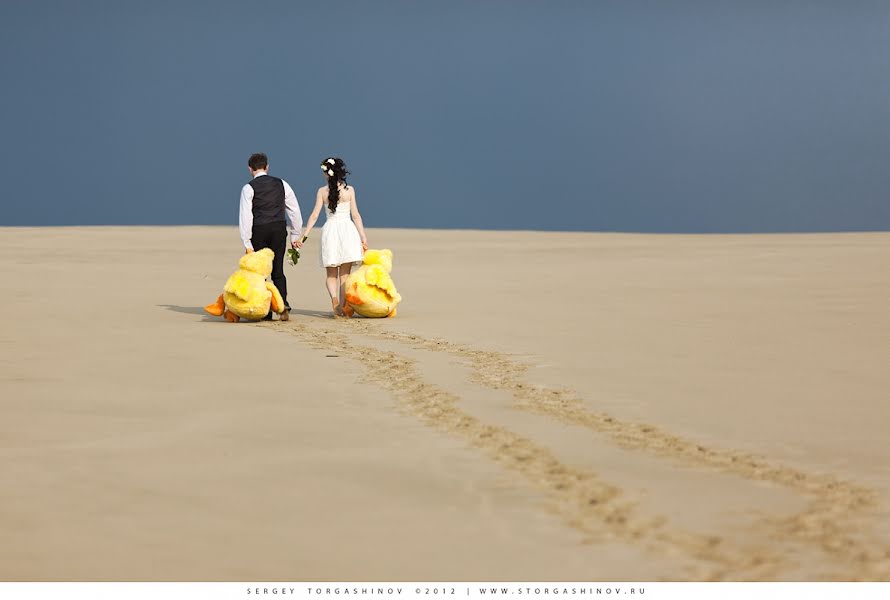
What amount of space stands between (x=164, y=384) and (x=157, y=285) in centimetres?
1031

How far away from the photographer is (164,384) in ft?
27.3

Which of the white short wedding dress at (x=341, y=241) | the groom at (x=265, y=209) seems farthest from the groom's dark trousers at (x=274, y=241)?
the white short wedding dress at (x=341, y=241)

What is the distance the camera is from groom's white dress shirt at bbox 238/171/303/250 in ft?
42.8

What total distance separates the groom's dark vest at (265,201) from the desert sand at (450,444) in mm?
1195

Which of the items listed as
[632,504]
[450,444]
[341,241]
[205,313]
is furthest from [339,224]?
[632,504]

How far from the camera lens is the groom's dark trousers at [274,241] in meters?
13.2

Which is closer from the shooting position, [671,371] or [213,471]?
[213,471]

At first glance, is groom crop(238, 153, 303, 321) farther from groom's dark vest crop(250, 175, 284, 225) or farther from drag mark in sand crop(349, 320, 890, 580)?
drag mark in sand crop(349, 320, 890, 580)

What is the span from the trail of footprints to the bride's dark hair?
4746mm

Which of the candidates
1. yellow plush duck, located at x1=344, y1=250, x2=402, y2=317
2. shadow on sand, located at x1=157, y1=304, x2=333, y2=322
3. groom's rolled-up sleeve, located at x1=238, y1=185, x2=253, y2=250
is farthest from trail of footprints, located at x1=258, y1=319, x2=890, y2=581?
shadow on sand, located at x1=157, y1=304, x2=333, y2=322

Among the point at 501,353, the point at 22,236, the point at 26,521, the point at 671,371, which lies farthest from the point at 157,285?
the point at 22,236

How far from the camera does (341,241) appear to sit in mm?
13406

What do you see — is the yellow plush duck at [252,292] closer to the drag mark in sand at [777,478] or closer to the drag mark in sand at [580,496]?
the drag mark in sand at [777,478]

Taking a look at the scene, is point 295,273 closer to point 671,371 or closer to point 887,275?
point 887,275
